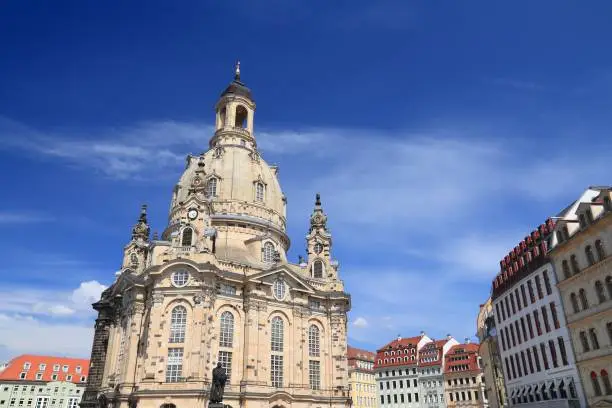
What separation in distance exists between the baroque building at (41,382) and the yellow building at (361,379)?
5113 cm

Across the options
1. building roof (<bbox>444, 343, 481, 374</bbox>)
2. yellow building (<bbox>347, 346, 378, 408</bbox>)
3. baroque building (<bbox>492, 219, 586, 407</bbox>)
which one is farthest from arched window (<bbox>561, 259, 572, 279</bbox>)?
yellow building (<bbox>347, 346, 378, 408</bbox>)

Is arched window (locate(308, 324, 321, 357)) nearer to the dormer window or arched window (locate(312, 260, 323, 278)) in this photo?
arched window (locate(312, 260, 323, 278))

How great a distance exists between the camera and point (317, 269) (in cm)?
5978

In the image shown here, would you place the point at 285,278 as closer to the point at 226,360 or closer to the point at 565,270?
the point at 226,360

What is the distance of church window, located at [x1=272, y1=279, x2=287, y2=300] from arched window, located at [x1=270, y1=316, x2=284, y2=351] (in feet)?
7.20

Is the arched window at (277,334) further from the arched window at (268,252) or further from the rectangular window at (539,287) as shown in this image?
the rectangular window at (539,287)

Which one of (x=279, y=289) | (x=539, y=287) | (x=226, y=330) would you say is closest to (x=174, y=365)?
(x=226, y=330)

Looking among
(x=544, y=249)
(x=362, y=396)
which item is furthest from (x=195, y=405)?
(x=362, y=396)

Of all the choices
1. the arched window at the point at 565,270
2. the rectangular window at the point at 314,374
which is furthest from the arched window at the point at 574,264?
the rectangular window at the point at 314,374

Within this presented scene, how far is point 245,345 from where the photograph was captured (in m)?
49.4

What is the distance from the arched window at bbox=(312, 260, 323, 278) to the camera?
5944cm

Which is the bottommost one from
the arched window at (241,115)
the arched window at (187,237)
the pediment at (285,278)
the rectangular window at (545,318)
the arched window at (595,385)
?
the arched window at (595,385)

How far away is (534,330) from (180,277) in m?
33.4

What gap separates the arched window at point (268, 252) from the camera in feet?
190
